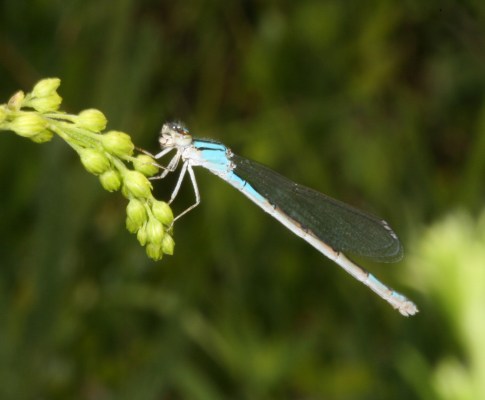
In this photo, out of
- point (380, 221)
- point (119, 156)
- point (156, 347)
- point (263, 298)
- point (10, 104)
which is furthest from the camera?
point (263, 298)

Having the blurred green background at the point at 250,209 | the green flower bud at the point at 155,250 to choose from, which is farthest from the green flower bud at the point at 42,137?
the blurred green background at the point at 250,209

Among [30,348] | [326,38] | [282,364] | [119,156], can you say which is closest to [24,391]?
[30,348]

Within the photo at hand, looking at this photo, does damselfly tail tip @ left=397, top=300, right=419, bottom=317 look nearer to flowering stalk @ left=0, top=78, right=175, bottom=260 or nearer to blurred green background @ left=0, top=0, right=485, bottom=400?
blurred green background @ left=0, top=0, right=485, bottom=400

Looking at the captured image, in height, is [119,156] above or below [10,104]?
above

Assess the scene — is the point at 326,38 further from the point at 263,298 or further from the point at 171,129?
the point at 171,129

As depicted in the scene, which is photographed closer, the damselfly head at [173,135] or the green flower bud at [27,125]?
the green flower bud at [27,125]

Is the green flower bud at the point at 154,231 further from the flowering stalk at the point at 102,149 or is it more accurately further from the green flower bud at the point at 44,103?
the green flower bud at the point at 44,103

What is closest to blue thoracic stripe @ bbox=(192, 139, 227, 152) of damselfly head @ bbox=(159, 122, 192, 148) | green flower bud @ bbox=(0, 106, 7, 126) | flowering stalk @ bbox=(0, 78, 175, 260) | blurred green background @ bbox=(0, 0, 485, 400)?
damselfly head @ bbox=(159, 122, 192, 148)

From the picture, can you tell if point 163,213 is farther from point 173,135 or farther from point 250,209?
point 250,209
